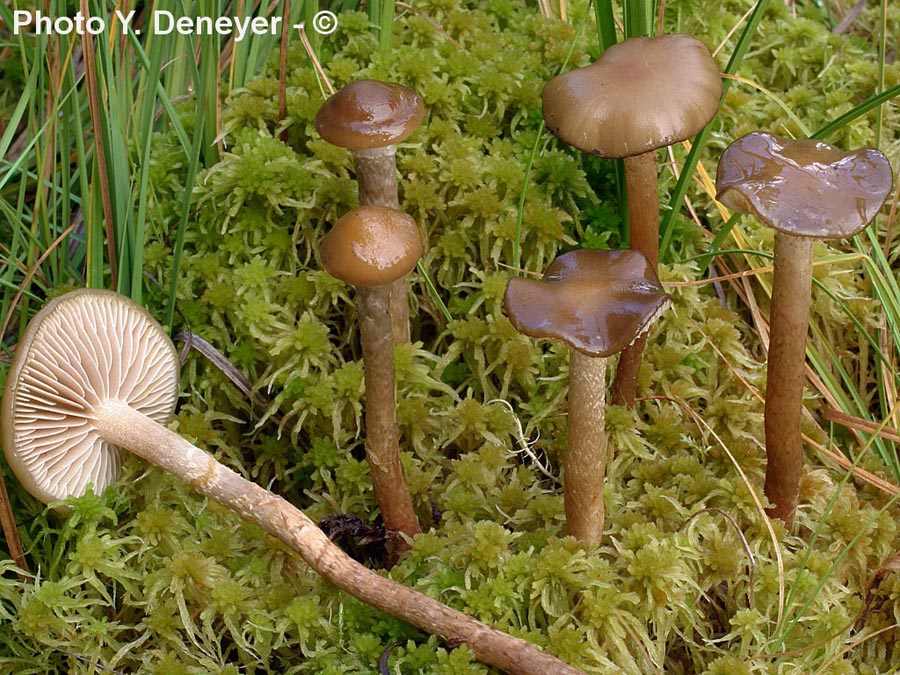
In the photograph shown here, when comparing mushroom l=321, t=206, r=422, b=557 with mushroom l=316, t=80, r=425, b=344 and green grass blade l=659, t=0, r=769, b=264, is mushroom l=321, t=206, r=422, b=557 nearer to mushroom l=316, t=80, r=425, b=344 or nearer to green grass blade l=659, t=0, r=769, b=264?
mushroom l=316, t=80, r=425, b=344

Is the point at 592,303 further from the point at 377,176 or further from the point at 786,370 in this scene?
the point at 377,176

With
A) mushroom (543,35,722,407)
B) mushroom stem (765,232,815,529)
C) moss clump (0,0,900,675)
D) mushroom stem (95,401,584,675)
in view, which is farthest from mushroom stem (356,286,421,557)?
mushroom stem (765,232,815,529)

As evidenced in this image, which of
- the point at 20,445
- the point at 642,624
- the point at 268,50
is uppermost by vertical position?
the point at 268,50

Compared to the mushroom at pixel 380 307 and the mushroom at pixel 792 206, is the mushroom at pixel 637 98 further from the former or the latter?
the mushroom at pixel 380 307

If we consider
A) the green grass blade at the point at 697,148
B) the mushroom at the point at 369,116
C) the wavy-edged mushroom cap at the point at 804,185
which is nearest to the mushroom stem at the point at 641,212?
the green grass blade at the point at 697,148

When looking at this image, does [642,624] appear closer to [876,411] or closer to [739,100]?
→ [876,411]

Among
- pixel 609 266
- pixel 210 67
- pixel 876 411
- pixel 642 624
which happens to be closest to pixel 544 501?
pixel 642 624

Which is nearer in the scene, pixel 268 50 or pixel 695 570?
pixel 695 570

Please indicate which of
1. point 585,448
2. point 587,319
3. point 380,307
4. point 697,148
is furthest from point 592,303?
point 697,148
